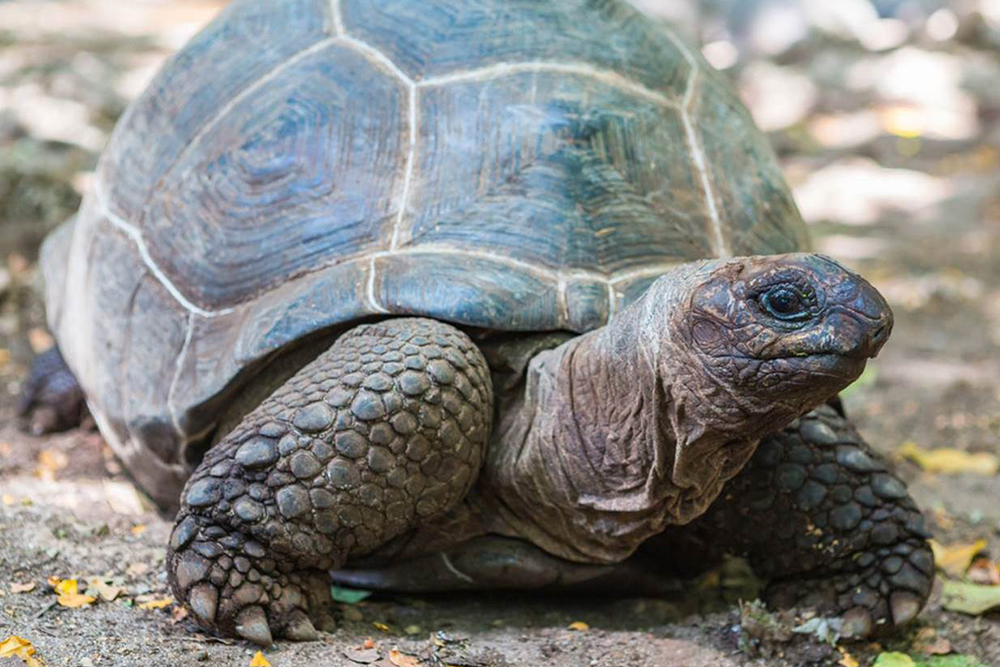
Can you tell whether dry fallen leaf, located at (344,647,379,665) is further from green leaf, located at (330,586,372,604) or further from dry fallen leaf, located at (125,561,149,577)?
dry fallen leaf, located at (125,561,149,577)

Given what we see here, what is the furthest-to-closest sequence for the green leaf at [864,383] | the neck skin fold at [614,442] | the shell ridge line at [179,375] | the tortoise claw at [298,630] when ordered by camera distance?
the green leaf at [864,383]
the shell ridge line at [179,375]
the tortoise claw at [298,630]
the neck skin fold at [614,442]

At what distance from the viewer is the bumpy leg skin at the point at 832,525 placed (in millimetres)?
3346

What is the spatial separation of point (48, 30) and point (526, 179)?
7.74m

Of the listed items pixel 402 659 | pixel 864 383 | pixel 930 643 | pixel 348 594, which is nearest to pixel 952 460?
pixel 864 383

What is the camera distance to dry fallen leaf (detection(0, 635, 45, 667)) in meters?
2.62

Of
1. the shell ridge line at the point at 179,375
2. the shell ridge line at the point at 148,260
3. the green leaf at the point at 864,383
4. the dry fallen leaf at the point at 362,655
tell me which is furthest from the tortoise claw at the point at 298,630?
the green leaf at the point at 864,383

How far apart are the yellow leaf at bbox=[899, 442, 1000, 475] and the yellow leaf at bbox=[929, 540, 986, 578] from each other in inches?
26.1

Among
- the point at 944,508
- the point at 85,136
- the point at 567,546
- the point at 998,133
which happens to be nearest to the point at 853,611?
the point at 567,546

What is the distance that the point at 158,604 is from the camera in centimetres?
312

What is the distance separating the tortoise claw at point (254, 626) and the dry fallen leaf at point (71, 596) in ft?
1.33

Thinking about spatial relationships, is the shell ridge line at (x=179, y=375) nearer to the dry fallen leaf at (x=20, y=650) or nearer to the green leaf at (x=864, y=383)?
the dry fallen leaf at (x=20, y=650)

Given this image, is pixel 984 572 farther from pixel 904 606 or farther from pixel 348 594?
pixel 348 594

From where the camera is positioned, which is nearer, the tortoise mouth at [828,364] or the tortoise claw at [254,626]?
the tortoise mouth at [828,364]

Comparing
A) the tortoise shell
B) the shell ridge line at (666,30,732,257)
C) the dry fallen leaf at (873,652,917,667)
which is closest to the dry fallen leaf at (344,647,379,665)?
the tortoise shell
